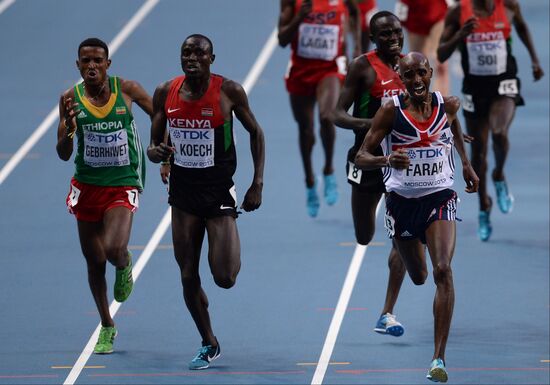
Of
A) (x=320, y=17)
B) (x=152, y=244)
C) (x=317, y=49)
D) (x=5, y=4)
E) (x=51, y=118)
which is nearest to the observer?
(x=152, y=244)

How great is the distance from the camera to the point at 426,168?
995 centimetres

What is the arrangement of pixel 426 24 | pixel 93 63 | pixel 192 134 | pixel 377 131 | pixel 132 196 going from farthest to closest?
pixel 426 24 → pixel 132 196 → pixel 93 63 → pixel 192 134 → pixel 377 131

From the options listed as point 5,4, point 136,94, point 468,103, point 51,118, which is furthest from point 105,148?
point 5,4

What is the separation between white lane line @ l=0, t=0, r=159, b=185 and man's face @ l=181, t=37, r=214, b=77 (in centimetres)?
669

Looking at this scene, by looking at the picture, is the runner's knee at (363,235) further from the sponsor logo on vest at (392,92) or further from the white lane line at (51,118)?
the white lane line at (51,118)

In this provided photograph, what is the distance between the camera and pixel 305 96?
49.2 ft

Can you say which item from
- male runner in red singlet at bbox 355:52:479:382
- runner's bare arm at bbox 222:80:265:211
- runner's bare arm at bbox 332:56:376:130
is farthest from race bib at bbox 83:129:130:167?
male runner in red singlet at bbox 355:52:479:382

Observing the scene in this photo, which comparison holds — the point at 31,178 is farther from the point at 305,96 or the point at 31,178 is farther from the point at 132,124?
the point at 132,124

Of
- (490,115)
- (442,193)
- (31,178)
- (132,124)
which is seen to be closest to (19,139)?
(31,178)

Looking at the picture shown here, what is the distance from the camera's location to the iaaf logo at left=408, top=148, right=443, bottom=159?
9.86 meters

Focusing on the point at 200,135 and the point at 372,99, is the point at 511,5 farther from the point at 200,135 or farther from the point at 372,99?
the point at 200,135

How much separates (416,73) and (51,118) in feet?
30.7

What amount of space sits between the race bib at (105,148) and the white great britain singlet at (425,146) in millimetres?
1936

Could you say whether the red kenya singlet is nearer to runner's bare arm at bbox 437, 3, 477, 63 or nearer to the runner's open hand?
the runner's open hand
